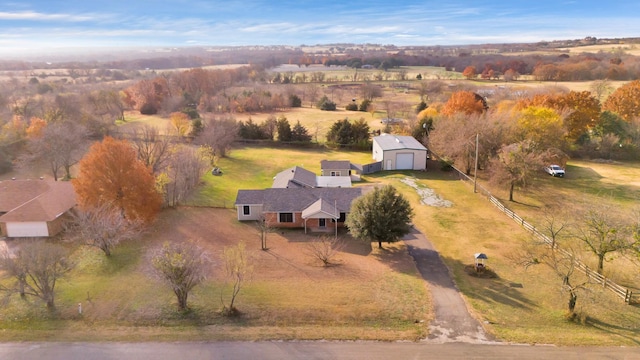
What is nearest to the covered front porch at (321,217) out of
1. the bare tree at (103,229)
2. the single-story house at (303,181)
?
the single-story house at (303,181)

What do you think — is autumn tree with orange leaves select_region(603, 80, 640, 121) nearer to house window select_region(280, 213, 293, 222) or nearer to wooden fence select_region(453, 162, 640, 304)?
wooden fence select_region(453, 162, 640, 304)

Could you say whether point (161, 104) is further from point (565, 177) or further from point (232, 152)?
point (565, 177)

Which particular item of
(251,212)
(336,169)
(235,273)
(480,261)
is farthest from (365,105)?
(235,273)

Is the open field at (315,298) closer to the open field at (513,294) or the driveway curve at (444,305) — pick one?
the open field at (513,294)

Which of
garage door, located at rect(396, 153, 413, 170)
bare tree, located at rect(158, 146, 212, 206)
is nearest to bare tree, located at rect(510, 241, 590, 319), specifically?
garage door, located at rect(396, 153, 413, 170)

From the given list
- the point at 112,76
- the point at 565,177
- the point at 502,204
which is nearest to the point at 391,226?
the point at 502,204

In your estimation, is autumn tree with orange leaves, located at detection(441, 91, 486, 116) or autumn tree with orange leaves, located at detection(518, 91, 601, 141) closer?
autumn tree with orange leaves, located at detection(518, 91, 601, 141)

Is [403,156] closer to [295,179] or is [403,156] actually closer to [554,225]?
[295,179]

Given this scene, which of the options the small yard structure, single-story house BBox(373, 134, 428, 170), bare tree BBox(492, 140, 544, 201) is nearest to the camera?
the small yard structure
